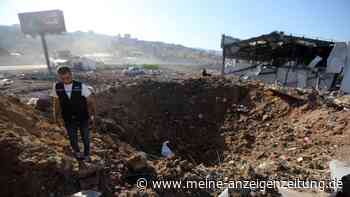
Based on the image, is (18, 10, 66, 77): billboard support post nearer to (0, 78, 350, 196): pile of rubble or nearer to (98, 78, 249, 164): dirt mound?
(98, 78, 249, 164): dirt mound

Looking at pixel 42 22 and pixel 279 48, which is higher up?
pixel 42 22

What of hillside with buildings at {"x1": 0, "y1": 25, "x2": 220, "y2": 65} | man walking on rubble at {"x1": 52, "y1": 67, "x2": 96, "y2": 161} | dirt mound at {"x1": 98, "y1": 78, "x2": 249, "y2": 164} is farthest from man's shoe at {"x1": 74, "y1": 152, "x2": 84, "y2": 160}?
hillside with buildings at {"x1": 0, "y1": 25, "x2": 220, "y2": 65}

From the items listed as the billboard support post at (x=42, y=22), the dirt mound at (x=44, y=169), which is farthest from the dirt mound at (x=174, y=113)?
the billboard support post at (x=42, y=22)

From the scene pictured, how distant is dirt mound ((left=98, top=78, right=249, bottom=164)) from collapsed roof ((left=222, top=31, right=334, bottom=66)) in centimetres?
652

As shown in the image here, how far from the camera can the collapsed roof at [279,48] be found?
1299 cm

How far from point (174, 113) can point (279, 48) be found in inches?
Result: 394

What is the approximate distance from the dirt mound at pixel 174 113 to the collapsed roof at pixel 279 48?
257 inches

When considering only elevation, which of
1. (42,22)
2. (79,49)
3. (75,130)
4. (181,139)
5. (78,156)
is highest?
(42,22)

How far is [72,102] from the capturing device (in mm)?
2797

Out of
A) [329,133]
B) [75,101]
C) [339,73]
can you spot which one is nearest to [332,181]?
[329,133]

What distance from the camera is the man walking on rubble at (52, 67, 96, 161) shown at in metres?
2.76

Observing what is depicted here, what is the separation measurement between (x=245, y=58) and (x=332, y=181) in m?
15.0

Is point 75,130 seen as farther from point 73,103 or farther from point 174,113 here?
point 174,113

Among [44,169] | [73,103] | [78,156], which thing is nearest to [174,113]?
[78,156]
